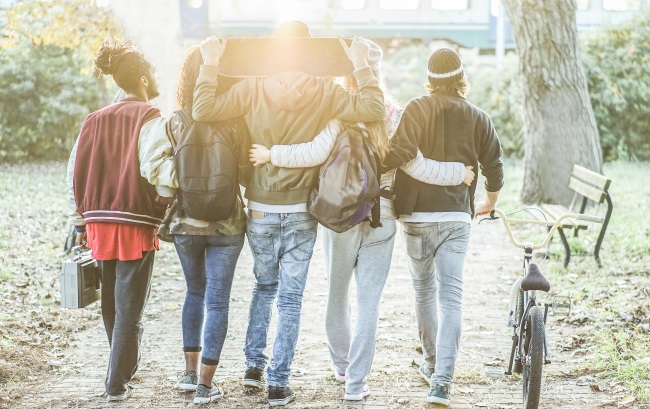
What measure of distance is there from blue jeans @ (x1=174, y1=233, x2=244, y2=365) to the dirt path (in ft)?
1.27

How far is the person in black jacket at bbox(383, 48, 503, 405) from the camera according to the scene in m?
4.72

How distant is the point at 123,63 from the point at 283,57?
973 millimetres

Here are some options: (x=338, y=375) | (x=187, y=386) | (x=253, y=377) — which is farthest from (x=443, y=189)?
(x=187, y=386)

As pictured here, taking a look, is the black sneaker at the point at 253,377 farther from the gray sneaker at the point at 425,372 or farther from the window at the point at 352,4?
the window at the point at 352,4

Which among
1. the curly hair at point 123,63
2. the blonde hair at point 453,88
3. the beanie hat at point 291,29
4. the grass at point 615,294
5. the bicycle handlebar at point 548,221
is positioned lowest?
the grass at point 615,294

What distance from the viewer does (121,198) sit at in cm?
481

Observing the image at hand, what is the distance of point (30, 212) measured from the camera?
13.5 m

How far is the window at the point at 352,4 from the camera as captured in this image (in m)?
28.1

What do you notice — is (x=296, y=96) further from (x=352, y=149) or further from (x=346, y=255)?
(x=346, y=255)

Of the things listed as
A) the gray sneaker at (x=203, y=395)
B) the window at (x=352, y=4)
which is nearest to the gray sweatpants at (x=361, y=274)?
the gray sneaker at (x=203, y=395)

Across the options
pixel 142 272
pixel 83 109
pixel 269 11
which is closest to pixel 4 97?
pixel 83 109

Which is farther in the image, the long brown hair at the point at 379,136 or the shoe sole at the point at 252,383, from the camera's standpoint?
the shoe sole at the point at 252,383

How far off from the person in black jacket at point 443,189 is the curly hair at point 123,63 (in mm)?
1512

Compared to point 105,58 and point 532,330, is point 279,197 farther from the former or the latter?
point 532,330
